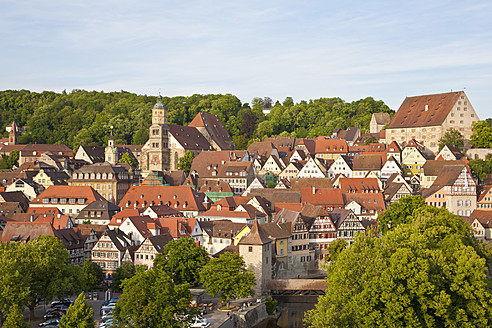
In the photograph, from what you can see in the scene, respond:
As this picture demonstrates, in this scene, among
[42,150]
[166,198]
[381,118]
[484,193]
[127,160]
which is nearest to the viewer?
[484,193]

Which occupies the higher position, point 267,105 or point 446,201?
point 267,105

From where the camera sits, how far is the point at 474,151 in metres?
103

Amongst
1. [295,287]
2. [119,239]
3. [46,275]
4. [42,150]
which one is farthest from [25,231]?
[42,150]

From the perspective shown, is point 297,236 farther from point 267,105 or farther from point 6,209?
point 267,105

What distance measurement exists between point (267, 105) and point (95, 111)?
4406 centimetres

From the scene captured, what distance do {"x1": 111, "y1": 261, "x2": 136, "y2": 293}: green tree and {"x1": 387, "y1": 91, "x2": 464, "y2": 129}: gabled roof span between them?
6185cm

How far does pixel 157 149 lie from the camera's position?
11994 cm

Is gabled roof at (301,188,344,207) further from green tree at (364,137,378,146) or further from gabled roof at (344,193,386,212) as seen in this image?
green tree at (364,137,378,146)

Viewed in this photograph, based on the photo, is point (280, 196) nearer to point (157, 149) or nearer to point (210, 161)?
point (210, 161)

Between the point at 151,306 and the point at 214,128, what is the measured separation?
314 ft

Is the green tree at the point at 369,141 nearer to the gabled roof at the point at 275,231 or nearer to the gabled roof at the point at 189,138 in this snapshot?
the gabled roof at the point at 189,138

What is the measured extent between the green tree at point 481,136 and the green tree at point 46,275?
69689 millimetres

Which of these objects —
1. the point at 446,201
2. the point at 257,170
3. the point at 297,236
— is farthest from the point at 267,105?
the point at 297,236

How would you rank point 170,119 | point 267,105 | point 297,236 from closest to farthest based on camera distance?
1. point 297,236
2. point 170,119
3. point 267,105
